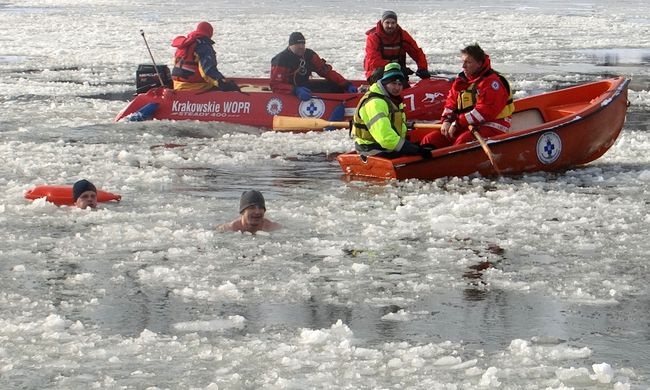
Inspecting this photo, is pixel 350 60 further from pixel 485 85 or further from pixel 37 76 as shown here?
pixel 485 85

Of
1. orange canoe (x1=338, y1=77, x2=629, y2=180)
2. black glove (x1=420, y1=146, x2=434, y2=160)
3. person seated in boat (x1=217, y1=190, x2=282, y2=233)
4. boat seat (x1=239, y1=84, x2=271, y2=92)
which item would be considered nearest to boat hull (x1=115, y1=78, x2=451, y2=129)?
boat seat (x1=239, y1=84, x2=271, y2=92)

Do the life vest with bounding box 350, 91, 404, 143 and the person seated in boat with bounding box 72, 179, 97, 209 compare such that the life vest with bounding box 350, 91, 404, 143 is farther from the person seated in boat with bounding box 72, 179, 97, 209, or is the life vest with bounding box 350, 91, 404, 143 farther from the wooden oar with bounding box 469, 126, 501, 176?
the person seated in boat with bounding box 72, 179, 97, 209

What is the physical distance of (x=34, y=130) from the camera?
15.1 meters

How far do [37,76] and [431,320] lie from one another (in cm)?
1594

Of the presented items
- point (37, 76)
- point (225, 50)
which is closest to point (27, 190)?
point (37, 76)

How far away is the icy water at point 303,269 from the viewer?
6.41 m

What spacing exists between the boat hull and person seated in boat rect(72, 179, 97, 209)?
17.4 ft

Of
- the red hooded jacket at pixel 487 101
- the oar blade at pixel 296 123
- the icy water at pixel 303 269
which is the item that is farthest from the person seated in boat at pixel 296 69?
the red hooded jacket at pixel 487 101

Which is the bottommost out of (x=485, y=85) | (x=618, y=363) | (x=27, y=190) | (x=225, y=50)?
(x=618, y=363)

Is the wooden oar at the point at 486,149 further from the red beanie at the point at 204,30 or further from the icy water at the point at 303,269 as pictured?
the red beanie at the point at 204,30

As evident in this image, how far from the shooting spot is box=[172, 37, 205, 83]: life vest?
52.4ft

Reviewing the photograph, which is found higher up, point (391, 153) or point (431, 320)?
point (391, 153)

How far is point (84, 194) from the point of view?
10.4 m

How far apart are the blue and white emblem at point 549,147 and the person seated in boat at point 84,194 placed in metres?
4.54
